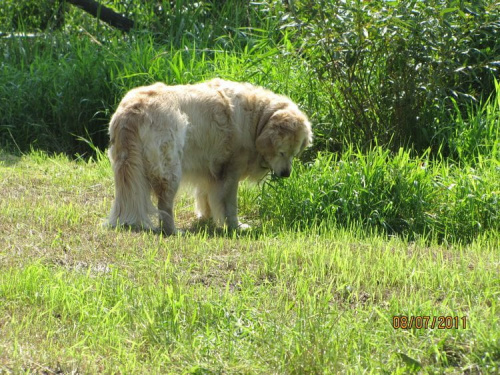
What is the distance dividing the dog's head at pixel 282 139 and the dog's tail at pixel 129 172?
1.18 metres

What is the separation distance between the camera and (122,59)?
1085 centimetres

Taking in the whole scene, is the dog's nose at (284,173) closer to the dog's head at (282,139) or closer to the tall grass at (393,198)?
the dog's head at (282,139)

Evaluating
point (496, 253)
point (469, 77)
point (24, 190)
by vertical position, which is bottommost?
point (24, 190)

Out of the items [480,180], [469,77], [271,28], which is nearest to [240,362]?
[480,180]

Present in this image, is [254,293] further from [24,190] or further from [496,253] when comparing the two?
[24,190]

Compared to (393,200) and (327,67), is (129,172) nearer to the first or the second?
(393,200)

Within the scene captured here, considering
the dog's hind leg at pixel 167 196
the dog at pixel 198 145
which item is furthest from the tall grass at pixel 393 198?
the dog's hind leg at pixel 167 196

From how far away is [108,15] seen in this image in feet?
41.3

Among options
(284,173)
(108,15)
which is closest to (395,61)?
(284,173)

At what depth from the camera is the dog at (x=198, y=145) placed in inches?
268

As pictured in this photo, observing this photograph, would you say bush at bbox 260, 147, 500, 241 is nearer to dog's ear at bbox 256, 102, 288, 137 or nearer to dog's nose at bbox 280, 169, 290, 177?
dog's nose at bbox 280, 169, 290, 177

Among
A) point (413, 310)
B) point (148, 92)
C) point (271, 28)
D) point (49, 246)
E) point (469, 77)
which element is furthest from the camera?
point (271, 28)

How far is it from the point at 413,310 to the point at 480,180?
290 cm
